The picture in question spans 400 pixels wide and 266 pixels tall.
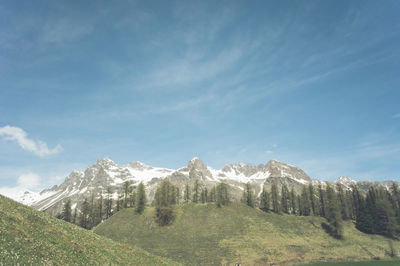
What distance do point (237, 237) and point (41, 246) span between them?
77.9 meters

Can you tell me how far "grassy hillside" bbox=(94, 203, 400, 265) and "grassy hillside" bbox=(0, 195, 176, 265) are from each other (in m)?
50.4

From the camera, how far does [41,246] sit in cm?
1944

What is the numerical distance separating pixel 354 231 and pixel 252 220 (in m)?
48.1

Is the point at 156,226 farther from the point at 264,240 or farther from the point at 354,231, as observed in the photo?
the point at 354,231

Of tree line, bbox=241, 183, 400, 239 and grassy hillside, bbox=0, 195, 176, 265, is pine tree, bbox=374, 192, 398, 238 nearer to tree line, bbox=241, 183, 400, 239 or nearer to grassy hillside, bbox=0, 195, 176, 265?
tree line, bbox=241, 183, 400, 239

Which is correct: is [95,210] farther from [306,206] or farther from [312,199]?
[312,199]

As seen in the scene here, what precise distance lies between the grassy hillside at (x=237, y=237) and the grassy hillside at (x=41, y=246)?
50.4 m

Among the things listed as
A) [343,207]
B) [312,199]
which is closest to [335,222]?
[312,199]

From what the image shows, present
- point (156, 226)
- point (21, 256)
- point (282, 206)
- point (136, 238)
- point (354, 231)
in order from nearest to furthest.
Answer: point (21, 256), point (136, 238), point (156, 226), point (354, 231), point (282, 206)

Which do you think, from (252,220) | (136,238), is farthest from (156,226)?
(252,220)

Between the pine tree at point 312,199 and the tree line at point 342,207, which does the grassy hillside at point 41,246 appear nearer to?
the tree line at point 342,207

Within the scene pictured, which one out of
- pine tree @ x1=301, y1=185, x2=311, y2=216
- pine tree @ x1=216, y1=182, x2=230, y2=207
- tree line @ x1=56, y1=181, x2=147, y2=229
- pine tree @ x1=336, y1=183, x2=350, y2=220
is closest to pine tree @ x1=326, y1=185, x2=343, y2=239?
pine tree @ x1=301, y1=185, x2=311, y2=216

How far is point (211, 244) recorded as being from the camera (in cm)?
8094

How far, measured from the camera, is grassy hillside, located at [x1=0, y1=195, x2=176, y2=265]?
17030mm
